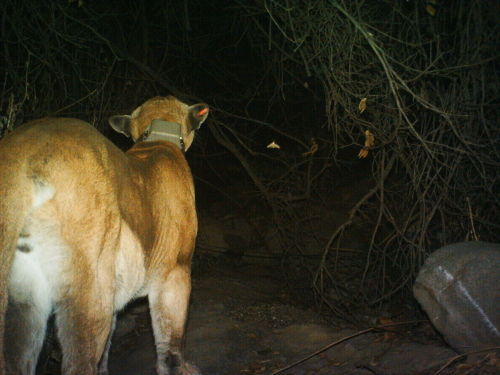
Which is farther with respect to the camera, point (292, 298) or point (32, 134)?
point (292, 298)

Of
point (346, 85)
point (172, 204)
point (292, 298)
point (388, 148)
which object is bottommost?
point (292, 298)

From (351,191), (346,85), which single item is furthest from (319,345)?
(351,191)

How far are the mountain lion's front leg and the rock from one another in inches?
77.5

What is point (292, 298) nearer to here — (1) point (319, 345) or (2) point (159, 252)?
(1) point (319, 345)

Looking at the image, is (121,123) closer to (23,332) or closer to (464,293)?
(23,332)

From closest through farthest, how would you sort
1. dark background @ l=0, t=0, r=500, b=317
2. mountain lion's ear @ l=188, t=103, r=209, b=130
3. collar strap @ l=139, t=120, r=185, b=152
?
1. dark background @ l=0, t=0, r=500, b=317
2. collar strap @ l=139, t=120, r=185, b=152
3. mountain lion's ear @ l=188, t=103, r=209, b=130

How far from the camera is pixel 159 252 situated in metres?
3.98

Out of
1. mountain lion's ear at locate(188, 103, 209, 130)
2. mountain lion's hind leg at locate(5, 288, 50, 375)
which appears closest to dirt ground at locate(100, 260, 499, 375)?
mountain lion's hind leg at locate(5, 288, 50, 375)

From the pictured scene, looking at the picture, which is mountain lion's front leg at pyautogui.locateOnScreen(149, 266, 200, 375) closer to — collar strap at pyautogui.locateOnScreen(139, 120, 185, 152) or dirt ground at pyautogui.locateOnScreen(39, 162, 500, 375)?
dirt ground at pyautogui.locateOnScreen(39, 162, 500, 375)

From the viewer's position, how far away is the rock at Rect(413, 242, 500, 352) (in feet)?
12.3

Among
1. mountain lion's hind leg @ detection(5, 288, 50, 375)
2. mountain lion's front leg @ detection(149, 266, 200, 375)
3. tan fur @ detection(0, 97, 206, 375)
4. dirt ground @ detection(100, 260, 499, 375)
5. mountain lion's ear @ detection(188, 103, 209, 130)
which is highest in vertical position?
mountain lion's ear @ detection(188, 103, 209, 130)

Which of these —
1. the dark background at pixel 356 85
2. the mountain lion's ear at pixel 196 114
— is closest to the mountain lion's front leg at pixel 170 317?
the mountain lion's ear at pixel 196 114

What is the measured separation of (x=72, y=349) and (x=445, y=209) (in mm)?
3919

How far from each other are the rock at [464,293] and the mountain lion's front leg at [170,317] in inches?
77.5
